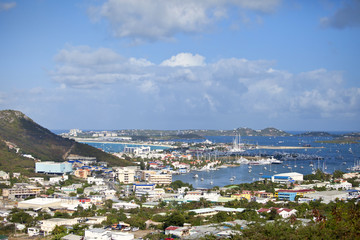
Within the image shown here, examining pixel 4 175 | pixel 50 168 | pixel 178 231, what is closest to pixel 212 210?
pixel 178 231

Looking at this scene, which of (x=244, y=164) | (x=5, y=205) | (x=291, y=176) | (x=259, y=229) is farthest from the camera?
(x=244, y=164)

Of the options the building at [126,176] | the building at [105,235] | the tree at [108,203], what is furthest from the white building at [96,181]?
the building at [105,235]

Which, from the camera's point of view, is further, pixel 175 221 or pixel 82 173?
pixel 82 173

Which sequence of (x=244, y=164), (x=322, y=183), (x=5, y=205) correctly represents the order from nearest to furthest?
1. (x=5, y=205)
2. (x=322, y=183)
3. (x=244, y=164)

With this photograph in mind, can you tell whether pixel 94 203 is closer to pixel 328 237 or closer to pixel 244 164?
pixel 328 237

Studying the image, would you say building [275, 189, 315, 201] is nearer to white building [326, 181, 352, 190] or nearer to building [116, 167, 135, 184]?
white building [326, 181, 352, 190]

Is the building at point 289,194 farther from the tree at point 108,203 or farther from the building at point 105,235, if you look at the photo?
the building at point 105,235

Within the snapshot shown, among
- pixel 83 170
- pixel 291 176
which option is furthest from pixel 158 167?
pixel 291 176

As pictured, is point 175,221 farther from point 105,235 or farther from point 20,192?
point 20,192
